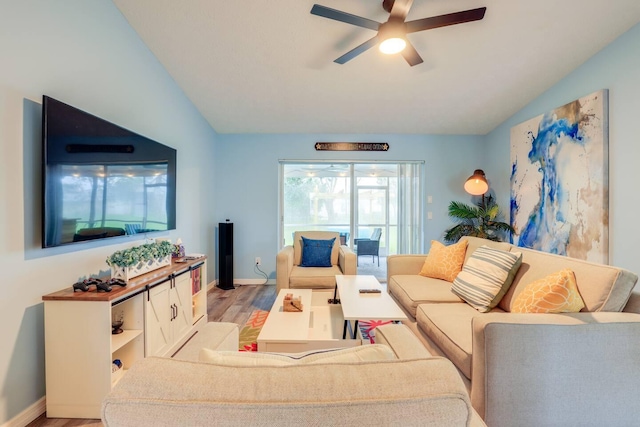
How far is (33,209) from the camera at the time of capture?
1.67 metres

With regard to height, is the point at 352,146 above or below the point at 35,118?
above

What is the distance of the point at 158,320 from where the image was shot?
2127 millimetres

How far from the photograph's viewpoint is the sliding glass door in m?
4.64

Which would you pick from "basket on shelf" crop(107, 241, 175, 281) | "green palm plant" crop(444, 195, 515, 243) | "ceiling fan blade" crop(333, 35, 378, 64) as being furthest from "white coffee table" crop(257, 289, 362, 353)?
"green palm plant" crop(444, 195, 515, 243)

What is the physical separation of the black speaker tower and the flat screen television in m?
1.24

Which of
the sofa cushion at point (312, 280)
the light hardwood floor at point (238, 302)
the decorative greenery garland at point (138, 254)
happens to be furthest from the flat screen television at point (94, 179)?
the sofa cushion at point (312, 280)

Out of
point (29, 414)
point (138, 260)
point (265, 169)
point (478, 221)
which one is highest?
point (265, 169)

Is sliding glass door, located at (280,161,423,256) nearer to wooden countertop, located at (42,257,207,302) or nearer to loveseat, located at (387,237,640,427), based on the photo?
wooden countertop, located at (42,257,207,302)

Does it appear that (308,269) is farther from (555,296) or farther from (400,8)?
(400,8)

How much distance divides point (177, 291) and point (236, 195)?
87.4 inches

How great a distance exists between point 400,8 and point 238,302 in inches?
129

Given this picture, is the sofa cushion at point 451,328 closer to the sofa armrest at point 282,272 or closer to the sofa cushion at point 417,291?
the sofa cushion at point 417,291

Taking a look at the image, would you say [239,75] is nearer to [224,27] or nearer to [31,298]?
[224,27]

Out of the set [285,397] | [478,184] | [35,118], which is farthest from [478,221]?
[35,118]
